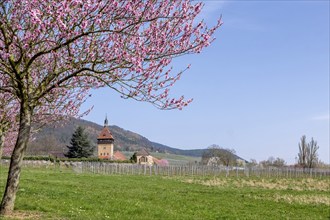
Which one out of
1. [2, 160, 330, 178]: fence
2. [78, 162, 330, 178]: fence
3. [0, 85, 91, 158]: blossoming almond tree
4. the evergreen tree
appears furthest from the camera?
the evergreen tree

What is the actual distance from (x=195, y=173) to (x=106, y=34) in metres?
62.6

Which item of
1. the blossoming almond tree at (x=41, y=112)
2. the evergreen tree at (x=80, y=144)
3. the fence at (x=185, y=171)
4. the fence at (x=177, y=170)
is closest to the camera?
the blossoming almond tree at (x=41, y=112)

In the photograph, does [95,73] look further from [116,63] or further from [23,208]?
[23,208]

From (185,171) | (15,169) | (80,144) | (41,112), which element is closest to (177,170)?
(185,171)

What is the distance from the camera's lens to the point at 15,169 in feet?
39.5

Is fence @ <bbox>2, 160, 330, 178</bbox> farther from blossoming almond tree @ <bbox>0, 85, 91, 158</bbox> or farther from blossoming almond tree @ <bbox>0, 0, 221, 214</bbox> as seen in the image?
blossoming almond tree @ <bbox>0, 0, 221, 214</bbox>

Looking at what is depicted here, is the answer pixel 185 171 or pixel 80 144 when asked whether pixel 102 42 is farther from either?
pixel 80 144

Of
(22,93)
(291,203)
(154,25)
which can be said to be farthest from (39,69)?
(291,203)

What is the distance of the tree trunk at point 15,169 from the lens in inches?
471

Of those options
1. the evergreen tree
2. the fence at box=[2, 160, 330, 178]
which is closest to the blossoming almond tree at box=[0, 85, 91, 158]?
the fence at box=[2, 160, 330, 178]

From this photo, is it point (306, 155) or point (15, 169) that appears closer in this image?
point (15, 169)

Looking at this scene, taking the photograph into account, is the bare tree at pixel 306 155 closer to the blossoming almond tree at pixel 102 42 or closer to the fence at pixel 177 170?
the fence at pixel 177 170

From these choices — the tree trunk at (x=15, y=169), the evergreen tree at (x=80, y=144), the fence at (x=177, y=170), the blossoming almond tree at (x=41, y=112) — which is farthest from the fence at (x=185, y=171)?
the tree trunk at (x=15, y=169)

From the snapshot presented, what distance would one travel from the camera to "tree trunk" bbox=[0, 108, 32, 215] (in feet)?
39.2
